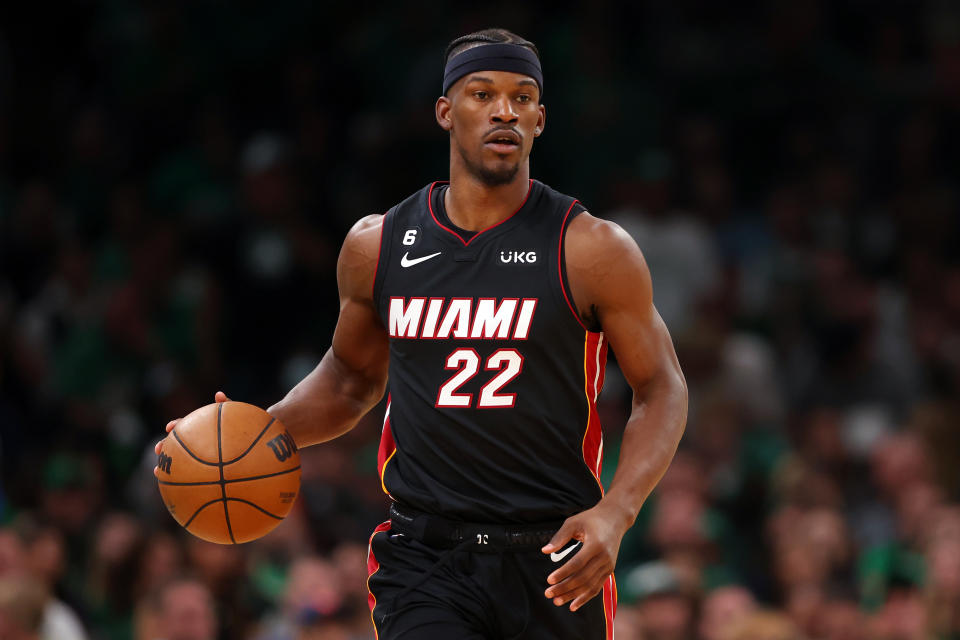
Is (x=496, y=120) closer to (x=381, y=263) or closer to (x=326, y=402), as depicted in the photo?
(x=381, y=263)

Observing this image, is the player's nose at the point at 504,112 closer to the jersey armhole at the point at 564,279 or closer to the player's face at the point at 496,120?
the player's face at the point at 496,120

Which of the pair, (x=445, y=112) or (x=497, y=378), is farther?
(x=445, y=112)

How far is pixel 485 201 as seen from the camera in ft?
15.7

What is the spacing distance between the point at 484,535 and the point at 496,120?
129cm

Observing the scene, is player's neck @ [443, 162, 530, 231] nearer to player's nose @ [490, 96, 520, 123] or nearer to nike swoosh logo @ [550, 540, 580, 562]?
player's nose @ [490, 96, 520, 123]

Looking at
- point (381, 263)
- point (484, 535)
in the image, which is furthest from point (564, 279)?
point (484, 535)

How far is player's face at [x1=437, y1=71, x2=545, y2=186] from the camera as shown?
4660 mm

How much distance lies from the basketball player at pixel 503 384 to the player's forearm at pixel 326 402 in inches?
17.1

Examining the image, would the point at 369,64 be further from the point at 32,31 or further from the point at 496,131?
the point at 496,131

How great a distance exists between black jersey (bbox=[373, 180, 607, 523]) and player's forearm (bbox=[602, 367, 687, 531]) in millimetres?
195

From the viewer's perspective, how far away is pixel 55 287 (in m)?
11.4

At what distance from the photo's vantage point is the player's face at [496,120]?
4.66 metres

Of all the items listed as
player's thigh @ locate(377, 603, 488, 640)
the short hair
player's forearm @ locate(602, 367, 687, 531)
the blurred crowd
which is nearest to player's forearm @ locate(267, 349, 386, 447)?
player's thigh @ locate(377, 603, 488, 640)

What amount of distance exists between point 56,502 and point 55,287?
102 inches
